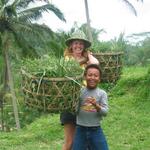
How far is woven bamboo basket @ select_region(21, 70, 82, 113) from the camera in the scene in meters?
4.27

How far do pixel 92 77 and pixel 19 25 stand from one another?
17.9 m

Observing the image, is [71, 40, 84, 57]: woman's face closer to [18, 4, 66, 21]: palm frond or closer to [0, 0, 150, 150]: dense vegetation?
[0, 0, 150, 150]: dense vegetation

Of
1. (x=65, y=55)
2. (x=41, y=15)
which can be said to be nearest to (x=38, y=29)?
(x=41, y=15)

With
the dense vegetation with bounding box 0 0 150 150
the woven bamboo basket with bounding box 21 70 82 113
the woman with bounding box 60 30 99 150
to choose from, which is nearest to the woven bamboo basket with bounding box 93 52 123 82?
the dense vegetation with bounding box 0 0 150 150

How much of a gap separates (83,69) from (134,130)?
3641 mm

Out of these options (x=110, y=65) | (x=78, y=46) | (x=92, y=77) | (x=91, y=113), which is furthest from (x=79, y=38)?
(x=110, y=65)

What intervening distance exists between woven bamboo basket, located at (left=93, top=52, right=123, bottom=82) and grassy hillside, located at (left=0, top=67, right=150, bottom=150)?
5.50 feet

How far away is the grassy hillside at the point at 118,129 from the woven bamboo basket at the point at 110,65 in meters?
1.68

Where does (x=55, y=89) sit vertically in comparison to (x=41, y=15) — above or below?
below

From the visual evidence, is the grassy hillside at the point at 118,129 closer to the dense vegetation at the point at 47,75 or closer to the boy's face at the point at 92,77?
the dense vegetation at the point at 47,75

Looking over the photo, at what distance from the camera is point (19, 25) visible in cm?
2211

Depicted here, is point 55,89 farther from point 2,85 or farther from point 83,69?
point 2,85

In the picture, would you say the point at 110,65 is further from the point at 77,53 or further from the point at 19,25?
the point at 19,25

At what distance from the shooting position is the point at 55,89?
427cm
